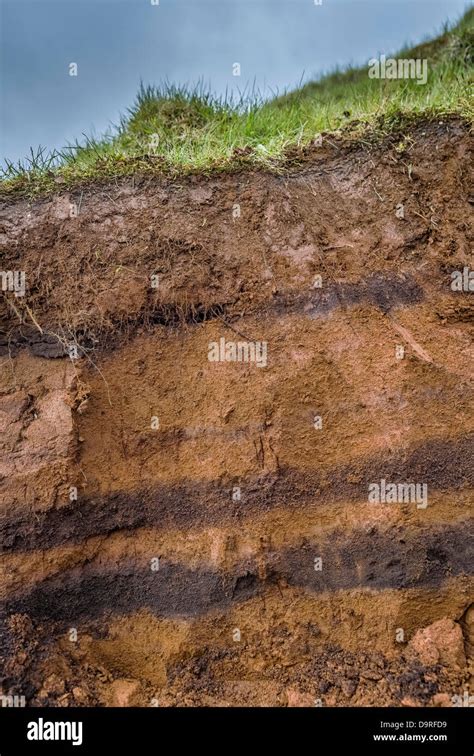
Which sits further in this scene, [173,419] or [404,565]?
[173,419]

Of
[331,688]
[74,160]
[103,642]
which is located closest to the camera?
[331,688]

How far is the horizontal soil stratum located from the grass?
0.17 metres

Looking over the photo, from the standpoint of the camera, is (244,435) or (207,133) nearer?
(244,435)

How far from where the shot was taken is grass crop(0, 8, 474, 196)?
530cm

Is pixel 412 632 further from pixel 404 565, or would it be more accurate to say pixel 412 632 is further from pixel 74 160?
pixel 74 160

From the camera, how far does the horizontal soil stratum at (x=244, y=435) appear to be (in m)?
4.64

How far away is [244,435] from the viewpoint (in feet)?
16.2

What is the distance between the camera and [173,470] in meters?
5.00

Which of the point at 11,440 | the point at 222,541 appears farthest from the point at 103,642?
the point at 11,440

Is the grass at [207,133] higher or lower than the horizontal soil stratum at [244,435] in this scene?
higher

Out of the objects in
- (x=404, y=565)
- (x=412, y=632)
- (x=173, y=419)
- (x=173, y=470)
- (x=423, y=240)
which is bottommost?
(x=412, y=632)

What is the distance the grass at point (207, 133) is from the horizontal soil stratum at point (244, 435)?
0.17m

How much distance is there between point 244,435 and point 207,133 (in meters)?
2.98

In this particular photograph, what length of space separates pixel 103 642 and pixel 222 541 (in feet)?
3.59
